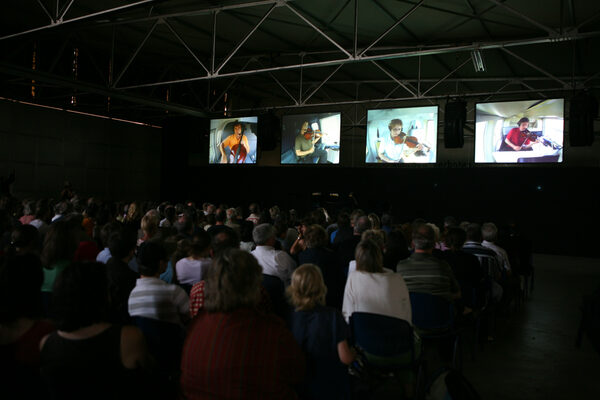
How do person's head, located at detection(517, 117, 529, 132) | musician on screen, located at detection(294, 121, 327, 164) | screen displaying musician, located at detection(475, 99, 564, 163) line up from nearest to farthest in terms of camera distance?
screen displaying musician, located at detection(475, 99, 564, 163) → person's head, located at detection(517, 117, 529, 132) → musician on screen, located at detection(294, 121, 327, 164)

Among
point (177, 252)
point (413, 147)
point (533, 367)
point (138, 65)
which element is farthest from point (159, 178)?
point (533, 367)

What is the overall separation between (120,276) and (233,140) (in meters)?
11.9

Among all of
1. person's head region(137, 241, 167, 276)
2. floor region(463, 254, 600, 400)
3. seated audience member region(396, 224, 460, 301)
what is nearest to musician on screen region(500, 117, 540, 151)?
floor region(463, 254, 600, 400)

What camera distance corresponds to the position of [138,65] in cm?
1421

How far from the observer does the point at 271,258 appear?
150 inches

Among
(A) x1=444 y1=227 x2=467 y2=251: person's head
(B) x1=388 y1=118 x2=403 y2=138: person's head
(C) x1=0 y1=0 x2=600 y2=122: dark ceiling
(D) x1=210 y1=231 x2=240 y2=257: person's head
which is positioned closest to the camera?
(D) x1=210 y1=231 x2=240 y2=257: person's head

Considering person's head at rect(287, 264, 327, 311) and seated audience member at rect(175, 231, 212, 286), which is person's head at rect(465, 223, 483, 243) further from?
person's head at rect(287, 264, 327, 311)

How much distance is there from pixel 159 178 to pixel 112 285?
614 inches

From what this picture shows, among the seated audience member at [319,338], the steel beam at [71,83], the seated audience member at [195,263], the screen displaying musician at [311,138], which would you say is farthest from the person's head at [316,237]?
the screen displaying musician at [311,138]

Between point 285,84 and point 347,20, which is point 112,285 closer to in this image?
point 347,20

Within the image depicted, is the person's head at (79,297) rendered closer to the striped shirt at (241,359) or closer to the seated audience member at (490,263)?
the striped shirt at (241,359)

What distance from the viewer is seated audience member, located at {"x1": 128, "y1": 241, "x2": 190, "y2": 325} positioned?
2.56 meters

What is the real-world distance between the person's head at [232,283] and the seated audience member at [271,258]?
1907mm

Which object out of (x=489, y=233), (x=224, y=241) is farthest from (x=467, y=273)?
(x=224, y=241)
